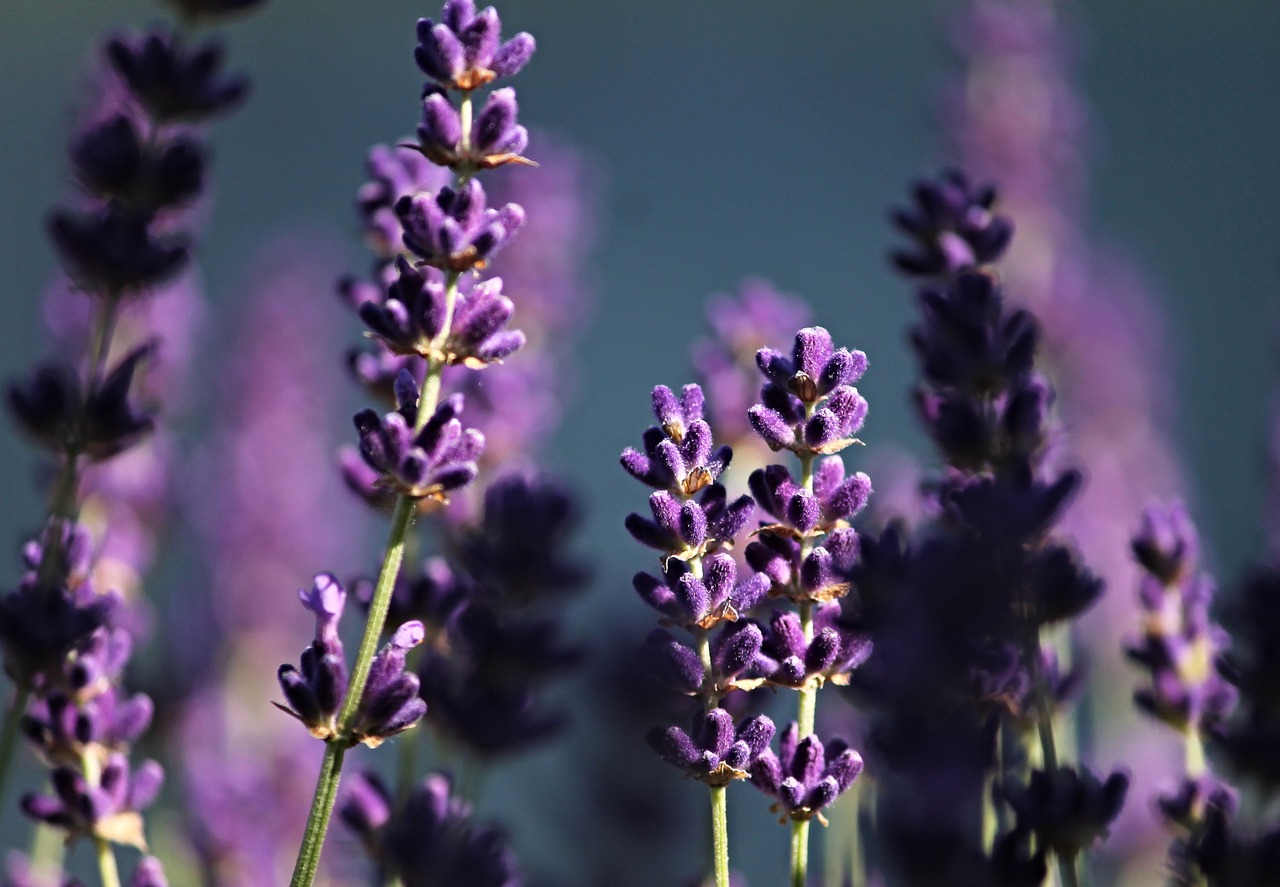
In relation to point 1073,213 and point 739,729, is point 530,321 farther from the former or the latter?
point 739,729

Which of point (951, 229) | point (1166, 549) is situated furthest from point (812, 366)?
point (1166, 549)

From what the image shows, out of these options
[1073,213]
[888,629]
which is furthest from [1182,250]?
[888,629]

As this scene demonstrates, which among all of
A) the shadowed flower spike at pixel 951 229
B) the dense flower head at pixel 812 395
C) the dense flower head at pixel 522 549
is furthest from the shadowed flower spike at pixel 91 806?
the shadowed flower spike at pixel 951 229

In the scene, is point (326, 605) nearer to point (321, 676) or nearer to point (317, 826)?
point (321, 676)

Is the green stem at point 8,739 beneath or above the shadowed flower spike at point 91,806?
above

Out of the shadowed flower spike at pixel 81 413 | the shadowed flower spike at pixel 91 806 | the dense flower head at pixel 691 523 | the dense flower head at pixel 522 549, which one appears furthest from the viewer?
the dense flower head at pixel 522 549

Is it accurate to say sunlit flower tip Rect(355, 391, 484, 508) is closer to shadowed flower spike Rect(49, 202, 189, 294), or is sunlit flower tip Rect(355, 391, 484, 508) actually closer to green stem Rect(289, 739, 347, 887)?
green stem Rect(289, 739, 347, 887)

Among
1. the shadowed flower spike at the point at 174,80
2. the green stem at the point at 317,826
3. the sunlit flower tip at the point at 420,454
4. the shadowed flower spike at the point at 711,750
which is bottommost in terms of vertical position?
the green stem at the point at 317,826

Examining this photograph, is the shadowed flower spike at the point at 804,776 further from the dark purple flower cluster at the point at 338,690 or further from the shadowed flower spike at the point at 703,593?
the dark purple flower cluster at the point at 338,690
